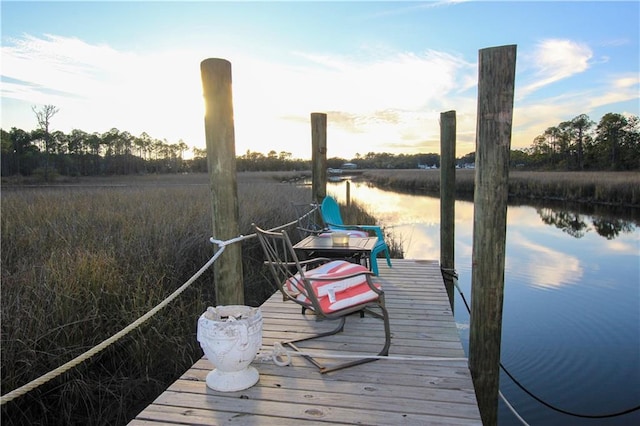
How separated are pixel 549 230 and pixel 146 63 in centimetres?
1247

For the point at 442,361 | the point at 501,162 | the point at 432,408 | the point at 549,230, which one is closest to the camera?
the point at 432,408

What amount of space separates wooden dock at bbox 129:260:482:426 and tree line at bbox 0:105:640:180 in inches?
1191

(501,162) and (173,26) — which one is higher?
(173,26)

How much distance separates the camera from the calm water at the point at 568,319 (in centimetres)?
378

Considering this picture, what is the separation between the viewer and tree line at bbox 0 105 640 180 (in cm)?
3206

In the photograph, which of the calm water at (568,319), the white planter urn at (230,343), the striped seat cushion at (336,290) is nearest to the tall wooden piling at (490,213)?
the striped seat cushion at (336,290)

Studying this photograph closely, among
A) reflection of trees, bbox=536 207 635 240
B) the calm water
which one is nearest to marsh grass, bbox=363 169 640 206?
reflection of trees, bbox=536 207 635 240

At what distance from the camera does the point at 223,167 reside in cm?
245

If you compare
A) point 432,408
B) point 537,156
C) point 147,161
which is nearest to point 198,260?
point 432,408

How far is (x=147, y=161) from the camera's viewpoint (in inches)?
1783

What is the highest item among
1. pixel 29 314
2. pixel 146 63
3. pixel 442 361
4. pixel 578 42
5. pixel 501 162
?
pixel 578 42

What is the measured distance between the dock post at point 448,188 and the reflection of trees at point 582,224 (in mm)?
8656

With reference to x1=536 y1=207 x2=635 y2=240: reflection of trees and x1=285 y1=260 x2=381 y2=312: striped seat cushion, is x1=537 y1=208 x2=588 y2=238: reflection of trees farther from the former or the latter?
x1=285 y1=260 x2=381 y2=312: striped seat cushion

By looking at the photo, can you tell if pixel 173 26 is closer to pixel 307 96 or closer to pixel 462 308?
pixel 307 96
